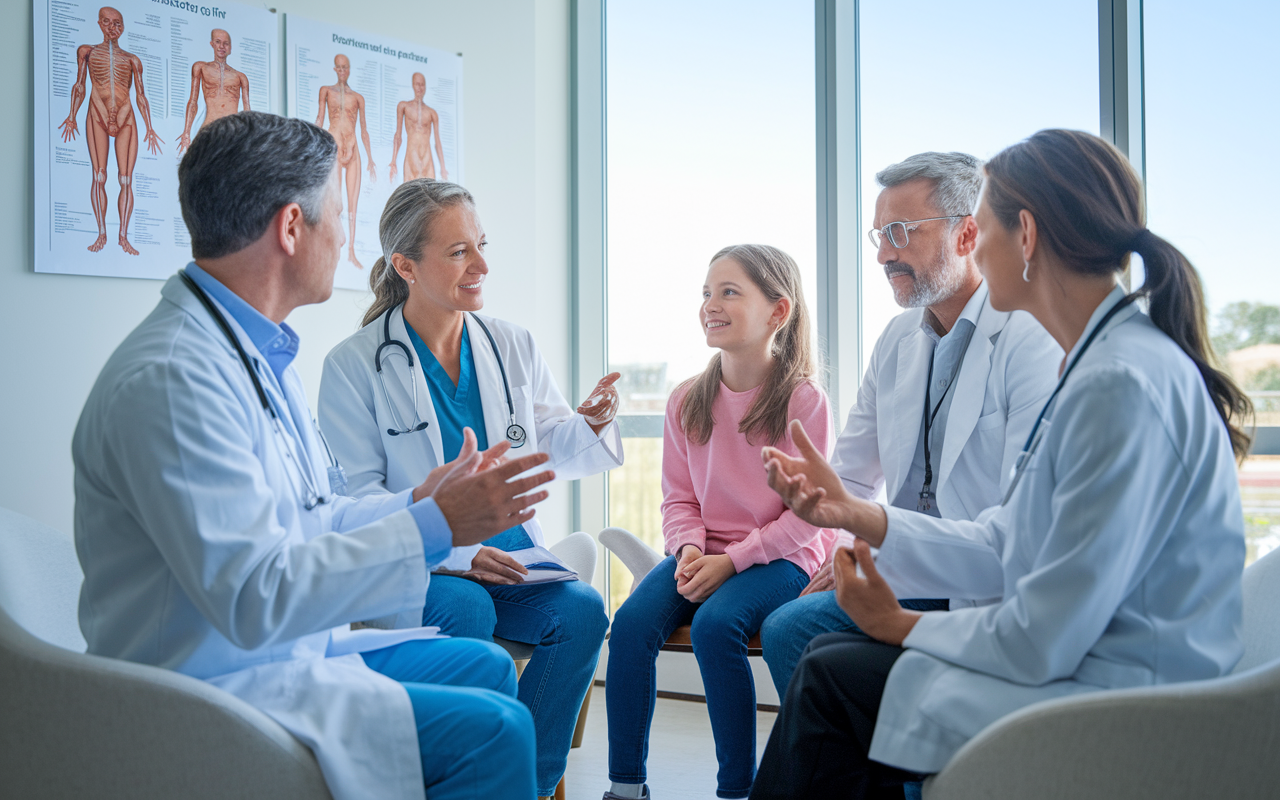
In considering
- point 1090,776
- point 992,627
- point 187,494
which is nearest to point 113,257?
point 187,494

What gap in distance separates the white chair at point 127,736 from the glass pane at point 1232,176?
260cm

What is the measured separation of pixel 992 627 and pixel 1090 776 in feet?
0.70

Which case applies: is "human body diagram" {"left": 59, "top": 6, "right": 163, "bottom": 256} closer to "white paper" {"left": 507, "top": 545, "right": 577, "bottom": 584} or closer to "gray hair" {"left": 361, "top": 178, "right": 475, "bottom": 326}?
"gray hair" {"left": 361, "top": 178, "right": 475, "bottom": 326}

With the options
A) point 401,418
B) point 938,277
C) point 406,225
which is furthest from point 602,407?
point 938,277

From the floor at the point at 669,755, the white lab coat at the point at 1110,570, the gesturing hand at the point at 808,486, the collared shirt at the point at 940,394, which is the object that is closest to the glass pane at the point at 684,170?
the floor at the point at 669,755

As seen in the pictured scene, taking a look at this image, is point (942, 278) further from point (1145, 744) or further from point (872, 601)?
point (1145, 744)

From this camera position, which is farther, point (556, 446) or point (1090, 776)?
point (556, 446)

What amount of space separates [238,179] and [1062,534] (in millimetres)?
1333

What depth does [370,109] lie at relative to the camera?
3072 mm

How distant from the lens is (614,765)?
2.20 m

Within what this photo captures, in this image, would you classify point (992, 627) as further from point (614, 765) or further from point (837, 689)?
point (614, 765)

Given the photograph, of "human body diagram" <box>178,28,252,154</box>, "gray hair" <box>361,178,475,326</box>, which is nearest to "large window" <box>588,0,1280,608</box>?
"gray hair" <box>361,178,475,326</box>

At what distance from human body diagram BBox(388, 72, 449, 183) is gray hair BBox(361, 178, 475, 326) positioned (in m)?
0.73

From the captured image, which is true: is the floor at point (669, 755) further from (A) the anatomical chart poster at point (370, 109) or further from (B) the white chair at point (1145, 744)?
(A) the anatomical chart poster at point (370, 109)
